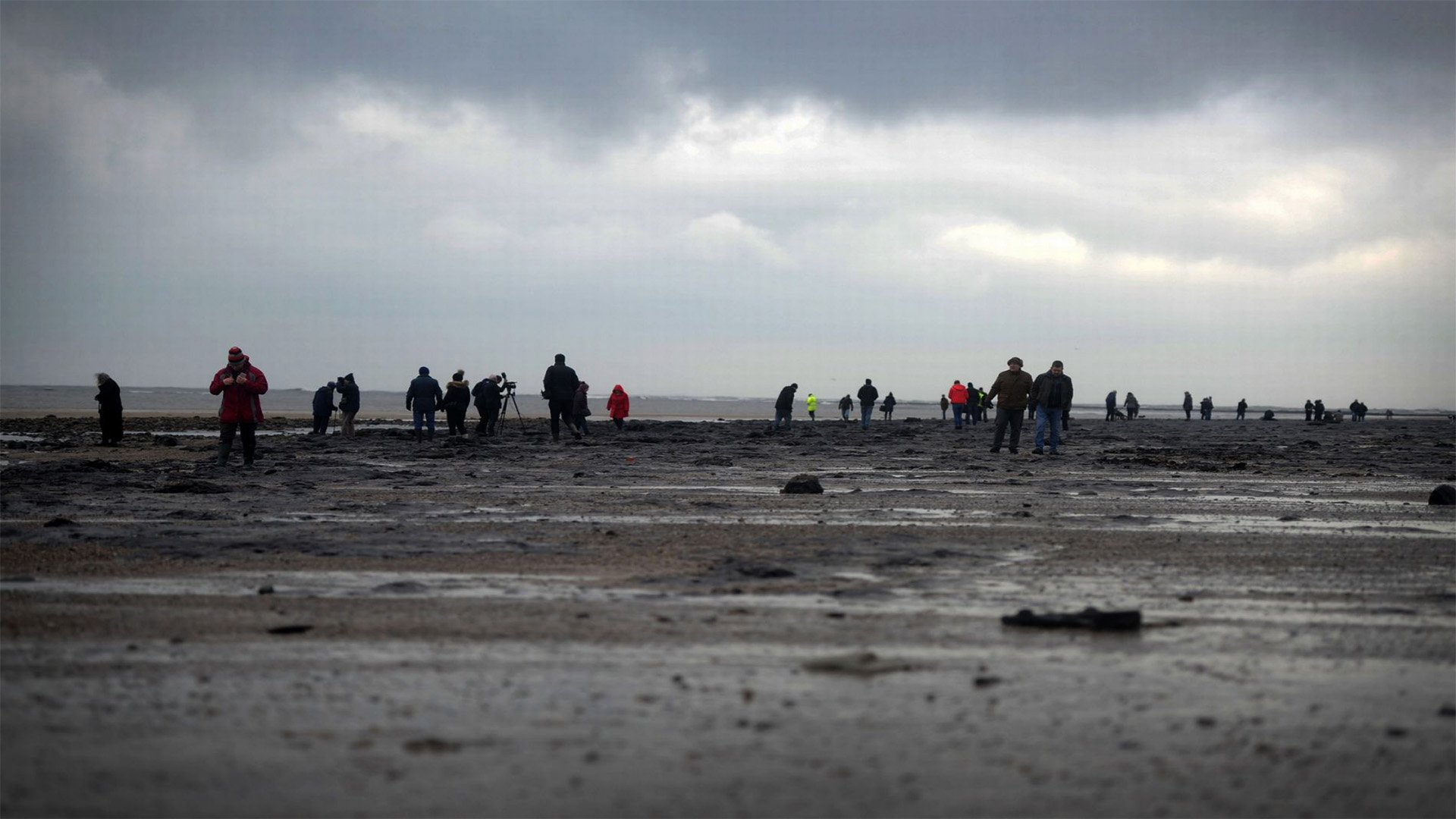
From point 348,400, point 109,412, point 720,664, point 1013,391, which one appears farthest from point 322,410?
point 720,664

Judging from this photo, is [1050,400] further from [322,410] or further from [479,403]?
[322,410]

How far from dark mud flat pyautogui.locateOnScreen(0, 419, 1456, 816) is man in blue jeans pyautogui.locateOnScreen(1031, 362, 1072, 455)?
1086cm

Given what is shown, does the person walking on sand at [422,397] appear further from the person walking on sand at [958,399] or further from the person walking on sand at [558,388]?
the person walking on sand at [958,399]

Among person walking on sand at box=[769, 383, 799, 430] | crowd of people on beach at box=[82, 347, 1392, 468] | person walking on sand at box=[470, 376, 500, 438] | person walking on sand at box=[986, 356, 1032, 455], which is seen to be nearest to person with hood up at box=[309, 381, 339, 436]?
crowd of people on beach at box=[82, 347, 1392, 468]

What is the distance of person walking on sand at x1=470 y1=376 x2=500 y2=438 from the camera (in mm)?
29656

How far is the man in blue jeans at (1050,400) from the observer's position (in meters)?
22.0

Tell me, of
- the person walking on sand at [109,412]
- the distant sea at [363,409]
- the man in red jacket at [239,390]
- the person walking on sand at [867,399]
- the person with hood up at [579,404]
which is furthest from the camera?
the distant sea at [363,409]

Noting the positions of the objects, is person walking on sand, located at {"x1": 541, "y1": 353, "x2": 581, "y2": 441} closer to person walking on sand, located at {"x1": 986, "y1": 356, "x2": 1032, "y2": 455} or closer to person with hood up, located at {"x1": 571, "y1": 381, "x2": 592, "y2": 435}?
person with hood up, located at {"x1": 571, "y1": 381, "x2": 592, "y2": 435}

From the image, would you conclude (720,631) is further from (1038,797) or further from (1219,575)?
(1219,575)

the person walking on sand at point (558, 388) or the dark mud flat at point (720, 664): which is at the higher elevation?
the person walking on sand at point (558, 388)

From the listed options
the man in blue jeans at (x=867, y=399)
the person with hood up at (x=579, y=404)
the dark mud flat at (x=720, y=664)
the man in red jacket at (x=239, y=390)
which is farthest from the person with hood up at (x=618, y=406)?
the dark mud flat at (x=720, y=664)

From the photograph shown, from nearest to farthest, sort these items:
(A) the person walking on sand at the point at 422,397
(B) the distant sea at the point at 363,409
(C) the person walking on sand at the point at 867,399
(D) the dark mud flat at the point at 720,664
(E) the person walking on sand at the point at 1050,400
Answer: (D) the dark mud flat at the point at 720,664
(E) the person walking on sand at the point at 1050,400
(A) the person walking on sand at the point at 422,397
(C) the person walking on sand at the point at 867,399
(B) the distant sea at the point at 363,409

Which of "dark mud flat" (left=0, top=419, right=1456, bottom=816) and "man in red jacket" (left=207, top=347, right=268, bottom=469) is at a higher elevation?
"man in red jacket" (left=207, top=347, right=268, bottom=469)

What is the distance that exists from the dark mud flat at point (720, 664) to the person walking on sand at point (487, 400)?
734 inches
